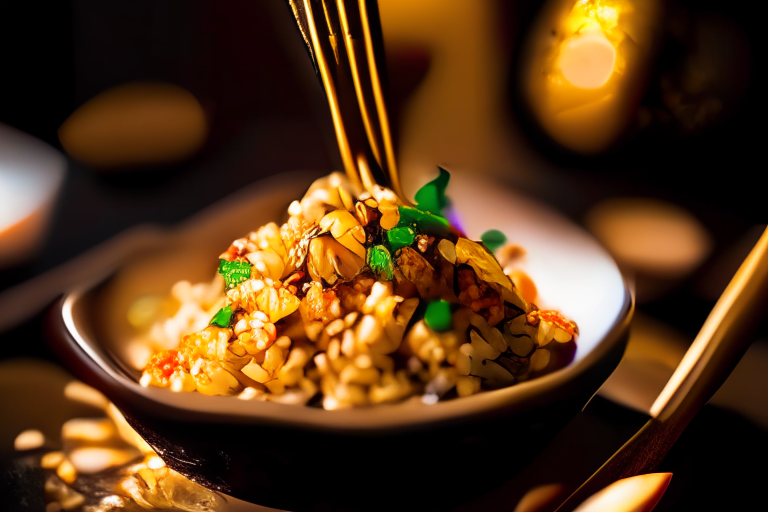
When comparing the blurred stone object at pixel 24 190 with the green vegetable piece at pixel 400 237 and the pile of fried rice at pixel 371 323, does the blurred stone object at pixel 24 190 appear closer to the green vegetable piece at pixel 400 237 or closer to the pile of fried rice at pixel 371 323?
the pile of fried rice at pixel 371 323

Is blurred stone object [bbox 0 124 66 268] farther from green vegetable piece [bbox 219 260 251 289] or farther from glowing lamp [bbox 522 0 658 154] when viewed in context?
glowing lamp [bbox 522 0 658 154]

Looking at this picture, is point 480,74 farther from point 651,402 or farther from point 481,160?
point 651,402

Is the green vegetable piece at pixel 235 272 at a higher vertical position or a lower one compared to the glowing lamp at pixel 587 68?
lower

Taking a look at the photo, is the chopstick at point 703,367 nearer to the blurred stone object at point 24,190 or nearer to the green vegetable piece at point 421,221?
the green vegetable piece at point 421,221

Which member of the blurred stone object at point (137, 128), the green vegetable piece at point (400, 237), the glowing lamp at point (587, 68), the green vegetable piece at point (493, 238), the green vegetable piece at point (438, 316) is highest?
the glowing lamp at point (587, 68)

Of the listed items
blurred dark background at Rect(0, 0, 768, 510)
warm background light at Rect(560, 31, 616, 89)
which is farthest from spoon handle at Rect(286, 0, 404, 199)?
warm background light at Rect(560, 31, 616, 89)

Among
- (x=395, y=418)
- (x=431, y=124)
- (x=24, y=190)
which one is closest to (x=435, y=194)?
(x=431, y=124)

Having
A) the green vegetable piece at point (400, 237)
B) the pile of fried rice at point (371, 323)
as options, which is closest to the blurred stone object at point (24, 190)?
the pile of fried rice at point (371, 323)
